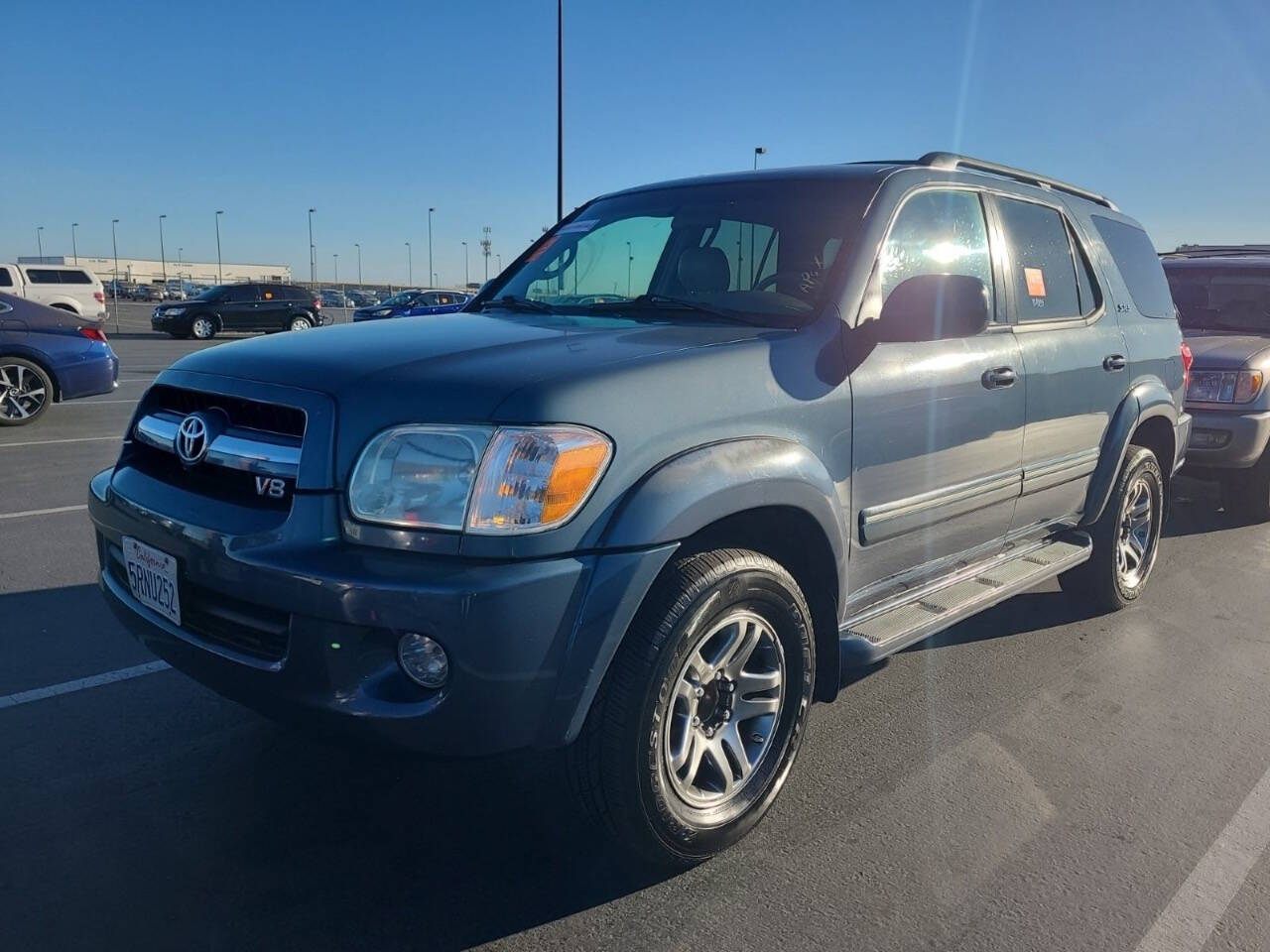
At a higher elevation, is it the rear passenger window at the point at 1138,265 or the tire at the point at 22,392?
the rear passenger window at the point at 1138,265

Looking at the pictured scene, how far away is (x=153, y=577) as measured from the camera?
8.70ft

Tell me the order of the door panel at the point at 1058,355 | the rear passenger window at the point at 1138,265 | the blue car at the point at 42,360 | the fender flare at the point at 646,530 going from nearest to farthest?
the fender flare at the point at 646,530
the door panel at the point at 1058,355
the rear passenger window at the point at 1138,265
the blue car at the point at 42,360

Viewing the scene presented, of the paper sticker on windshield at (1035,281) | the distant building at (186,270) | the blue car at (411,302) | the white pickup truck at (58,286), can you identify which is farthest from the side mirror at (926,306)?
the distant building at (186,270)

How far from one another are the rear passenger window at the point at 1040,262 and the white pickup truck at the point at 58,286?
25.5 m

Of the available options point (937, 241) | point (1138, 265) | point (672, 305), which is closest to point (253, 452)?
point (672, 305)

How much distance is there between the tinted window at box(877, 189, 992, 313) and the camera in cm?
334

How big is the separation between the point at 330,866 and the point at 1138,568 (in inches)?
169

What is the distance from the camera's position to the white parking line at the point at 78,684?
356 centimetres

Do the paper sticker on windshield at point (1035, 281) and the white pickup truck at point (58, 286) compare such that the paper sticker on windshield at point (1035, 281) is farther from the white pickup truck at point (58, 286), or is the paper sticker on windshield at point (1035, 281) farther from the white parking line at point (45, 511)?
the white pickup truck at point (58, 286)

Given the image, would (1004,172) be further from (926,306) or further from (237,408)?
(237,408)

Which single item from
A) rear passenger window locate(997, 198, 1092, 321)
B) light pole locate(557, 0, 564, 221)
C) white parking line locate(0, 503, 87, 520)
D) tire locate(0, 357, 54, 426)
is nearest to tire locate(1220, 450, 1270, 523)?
rear passenger window locate(997, 198, 1092, 321)

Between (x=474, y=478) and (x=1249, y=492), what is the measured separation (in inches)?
264

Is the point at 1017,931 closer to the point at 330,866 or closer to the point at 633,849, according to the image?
the point at 633,849

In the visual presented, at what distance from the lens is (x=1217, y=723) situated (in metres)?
3.70
